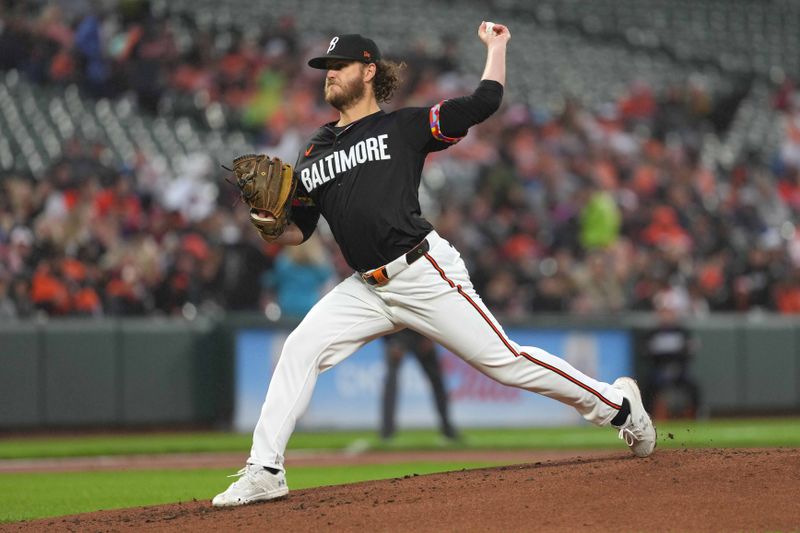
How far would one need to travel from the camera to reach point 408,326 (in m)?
5.66

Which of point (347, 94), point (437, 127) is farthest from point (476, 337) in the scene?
point (347, 94)

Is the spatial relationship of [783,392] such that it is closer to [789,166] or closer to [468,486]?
[789,166]

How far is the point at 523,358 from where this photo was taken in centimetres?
562

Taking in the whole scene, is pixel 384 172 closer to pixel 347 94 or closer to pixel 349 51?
pixel 347 94

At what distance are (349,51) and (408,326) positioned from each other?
131 cm

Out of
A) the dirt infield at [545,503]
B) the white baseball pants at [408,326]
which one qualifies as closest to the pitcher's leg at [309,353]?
the white baseball pants at [408,326]

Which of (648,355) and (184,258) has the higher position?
(184,258)

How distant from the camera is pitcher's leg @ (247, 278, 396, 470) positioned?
217 inches

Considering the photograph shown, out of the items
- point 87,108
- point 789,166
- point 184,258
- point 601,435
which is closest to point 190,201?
point 184,258

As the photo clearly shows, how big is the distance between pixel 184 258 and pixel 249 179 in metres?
7.54

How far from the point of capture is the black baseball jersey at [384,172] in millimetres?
5504

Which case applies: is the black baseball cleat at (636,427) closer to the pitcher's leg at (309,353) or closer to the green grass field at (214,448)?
the green grass field at (214,448)

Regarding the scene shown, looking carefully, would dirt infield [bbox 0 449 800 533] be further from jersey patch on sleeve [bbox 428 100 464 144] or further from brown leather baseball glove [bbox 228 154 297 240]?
jersey patch on sleeve [bbox 428 100 464 144]

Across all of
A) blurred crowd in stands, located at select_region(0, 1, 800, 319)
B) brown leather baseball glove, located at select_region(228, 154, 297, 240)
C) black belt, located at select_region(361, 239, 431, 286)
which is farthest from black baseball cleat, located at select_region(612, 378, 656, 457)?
blurred crowd in stands, located at select_region(0, 1, 800, 319)
